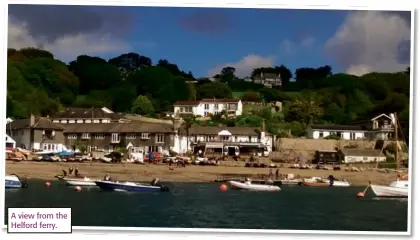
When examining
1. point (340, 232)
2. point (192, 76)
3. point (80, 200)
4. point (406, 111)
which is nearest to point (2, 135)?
point (80, 200)

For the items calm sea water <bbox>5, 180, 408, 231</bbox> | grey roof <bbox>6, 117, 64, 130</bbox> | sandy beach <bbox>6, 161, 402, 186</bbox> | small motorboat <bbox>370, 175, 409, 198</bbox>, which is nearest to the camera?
calm sea water <bbox>5, 180, 408, 231</bbox>

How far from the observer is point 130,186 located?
8930mm

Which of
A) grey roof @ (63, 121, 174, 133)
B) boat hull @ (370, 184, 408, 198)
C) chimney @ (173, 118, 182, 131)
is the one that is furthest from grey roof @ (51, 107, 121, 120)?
boat hull @ (370, 184, 408, 198)

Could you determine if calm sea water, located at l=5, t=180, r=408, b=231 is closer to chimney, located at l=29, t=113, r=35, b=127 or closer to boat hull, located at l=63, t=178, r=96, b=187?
boat hull, located at l=63, t=178, r=96, b=187

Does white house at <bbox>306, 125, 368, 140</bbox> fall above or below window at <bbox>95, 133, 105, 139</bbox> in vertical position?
above

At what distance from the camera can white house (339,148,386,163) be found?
9257mm

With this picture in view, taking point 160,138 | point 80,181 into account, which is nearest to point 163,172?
point 160,138

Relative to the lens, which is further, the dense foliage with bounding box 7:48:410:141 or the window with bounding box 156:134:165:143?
the window with bounding box 156:134:165:143

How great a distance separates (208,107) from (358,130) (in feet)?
6.34

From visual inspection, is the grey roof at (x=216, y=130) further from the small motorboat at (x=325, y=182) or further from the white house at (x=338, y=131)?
the small motorboat at (x=325, y=182)

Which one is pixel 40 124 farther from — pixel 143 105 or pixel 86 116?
pixel 143 105

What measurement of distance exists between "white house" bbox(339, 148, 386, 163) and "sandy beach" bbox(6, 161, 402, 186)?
18 cm
